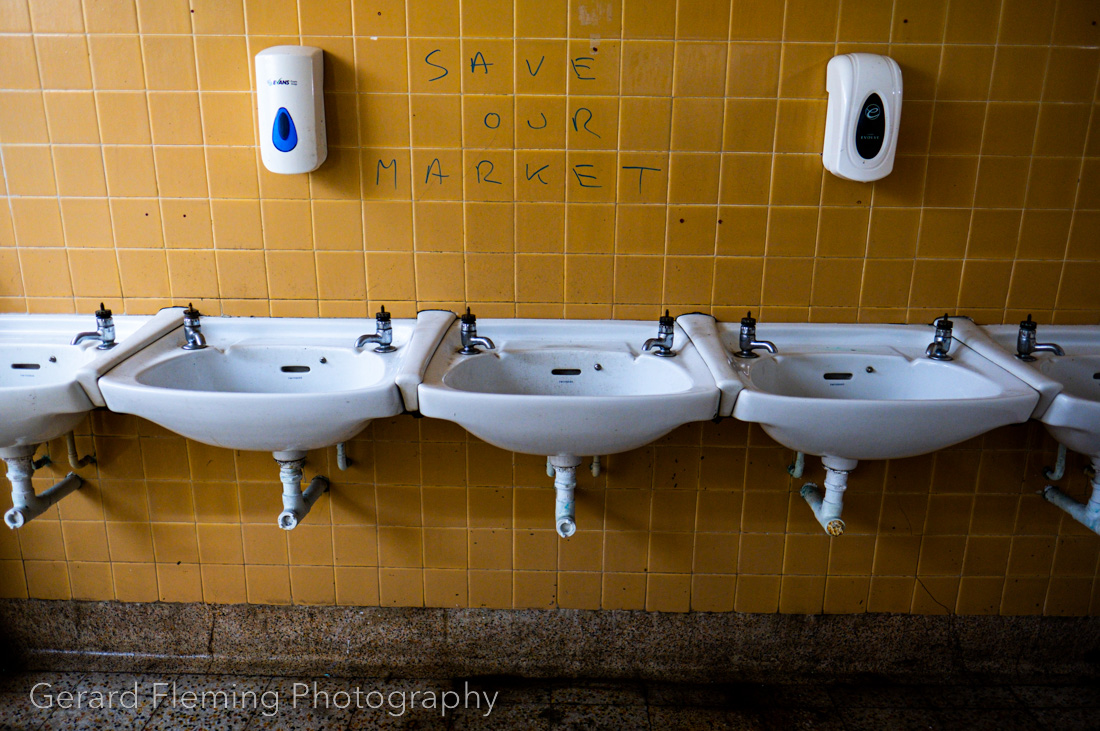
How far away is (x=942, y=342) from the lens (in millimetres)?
1980

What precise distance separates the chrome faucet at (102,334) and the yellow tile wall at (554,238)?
139 millimetres

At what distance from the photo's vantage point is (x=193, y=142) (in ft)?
6.70

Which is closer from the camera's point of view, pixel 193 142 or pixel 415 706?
pixel 193 142

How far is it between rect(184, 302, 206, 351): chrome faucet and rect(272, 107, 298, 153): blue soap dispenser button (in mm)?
466

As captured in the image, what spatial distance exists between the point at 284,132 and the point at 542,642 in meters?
1.52

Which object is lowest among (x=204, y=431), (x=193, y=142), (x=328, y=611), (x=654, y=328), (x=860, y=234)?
(x=328, y=611)

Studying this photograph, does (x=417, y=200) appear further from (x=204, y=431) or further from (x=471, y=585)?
(x=471, y=585)

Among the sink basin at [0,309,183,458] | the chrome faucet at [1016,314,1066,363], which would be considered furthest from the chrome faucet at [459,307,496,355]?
the chrome faucet at [1016,314,1066,363]

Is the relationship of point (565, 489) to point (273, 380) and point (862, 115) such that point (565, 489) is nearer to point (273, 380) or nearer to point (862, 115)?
point (273, 380)

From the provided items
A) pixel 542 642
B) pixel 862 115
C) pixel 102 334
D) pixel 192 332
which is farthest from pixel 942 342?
pixel 102 334

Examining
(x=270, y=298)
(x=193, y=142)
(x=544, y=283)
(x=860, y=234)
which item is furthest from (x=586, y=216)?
(x=193, y=142)

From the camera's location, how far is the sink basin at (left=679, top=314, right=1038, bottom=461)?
1.67 metres

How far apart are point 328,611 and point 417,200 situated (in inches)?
47.0

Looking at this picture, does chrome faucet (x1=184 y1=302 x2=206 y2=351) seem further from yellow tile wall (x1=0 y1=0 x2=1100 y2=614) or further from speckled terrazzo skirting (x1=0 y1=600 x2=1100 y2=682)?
speckled terrazzo skirting (x1=0 y1=600 x2=1100 y2=682)
